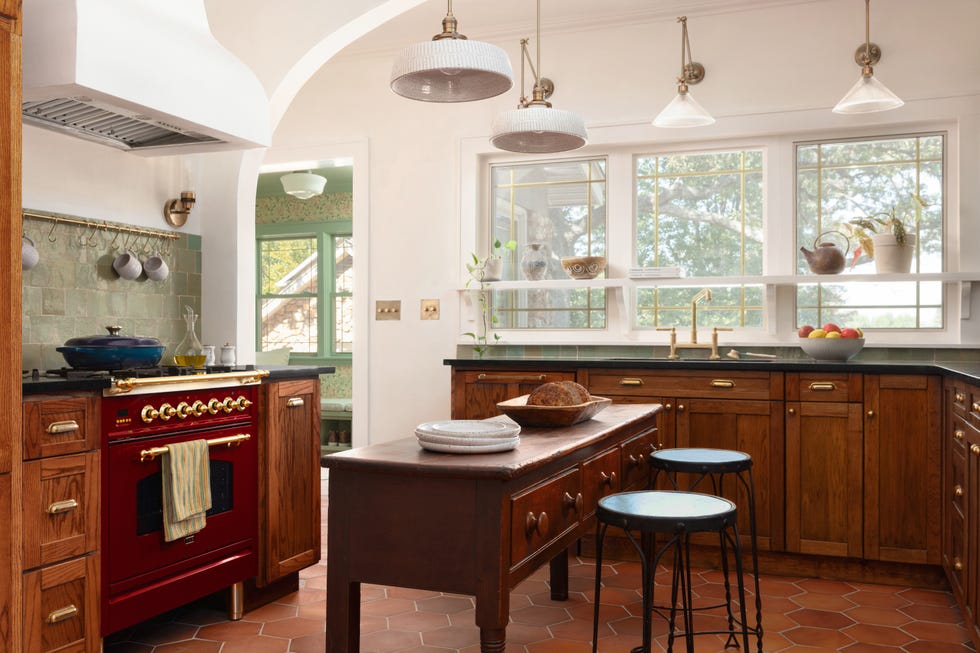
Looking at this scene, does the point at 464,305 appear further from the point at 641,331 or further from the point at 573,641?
the point at 573,641

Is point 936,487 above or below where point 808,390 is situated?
below

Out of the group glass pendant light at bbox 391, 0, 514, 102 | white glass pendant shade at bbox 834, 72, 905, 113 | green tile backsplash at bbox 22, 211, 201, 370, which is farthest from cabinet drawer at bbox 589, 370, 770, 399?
green tile backsplash at bbox 22, 211, 201, 370

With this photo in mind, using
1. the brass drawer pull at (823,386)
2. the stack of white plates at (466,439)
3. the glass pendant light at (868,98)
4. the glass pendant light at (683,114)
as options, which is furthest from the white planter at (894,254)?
the stack of white plates at (466,439)

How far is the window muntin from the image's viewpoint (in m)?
5.45

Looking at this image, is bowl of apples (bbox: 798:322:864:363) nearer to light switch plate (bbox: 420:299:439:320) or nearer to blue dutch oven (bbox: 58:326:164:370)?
light switch plate (bbox: 420:299:439:320)

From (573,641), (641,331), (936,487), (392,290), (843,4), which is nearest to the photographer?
(573,641)

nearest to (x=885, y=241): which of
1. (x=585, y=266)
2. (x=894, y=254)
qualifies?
(x=894, y=254)

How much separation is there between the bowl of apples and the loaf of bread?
212 cm

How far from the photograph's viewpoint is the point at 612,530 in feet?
14.6

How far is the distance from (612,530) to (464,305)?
1.83 m

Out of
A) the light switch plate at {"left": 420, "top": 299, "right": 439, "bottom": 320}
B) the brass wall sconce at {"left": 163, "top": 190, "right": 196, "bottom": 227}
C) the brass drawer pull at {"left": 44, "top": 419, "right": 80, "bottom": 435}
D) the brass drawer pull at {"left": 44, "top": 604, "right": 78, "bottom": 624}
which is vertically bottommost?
the brass drawer pull at {"left": 44, "top": 604, "right": 78, "bottom": 624}

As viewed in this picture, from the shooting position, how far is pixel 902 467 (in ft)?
13.4

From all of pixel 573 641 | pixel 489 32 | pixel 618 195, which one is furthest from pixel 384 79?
pixel 573 641

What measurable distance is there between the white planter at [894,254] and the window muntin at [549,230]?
160cm
